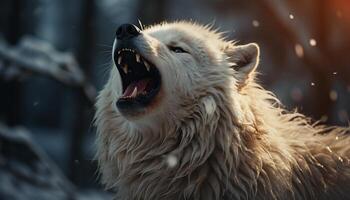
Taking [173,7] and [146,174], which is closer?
[146,174]

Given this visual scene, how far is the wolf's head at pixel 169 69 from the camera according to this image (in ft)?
14.2

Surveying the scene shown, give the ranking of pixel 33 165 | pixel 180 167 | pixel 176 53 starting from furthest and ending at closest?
pixel 33 165, pixel 176 53, pixel 180 167

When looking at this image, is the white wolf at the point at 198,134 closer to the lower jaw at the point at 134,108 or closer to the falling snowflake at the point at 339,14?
the lower jaw at the point at 134,108

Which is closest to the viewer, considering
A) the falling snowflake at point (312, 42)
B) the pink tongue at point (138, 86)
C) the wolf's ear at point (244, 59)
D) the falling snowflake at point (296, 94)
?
the pink tongue at point (138, 86)

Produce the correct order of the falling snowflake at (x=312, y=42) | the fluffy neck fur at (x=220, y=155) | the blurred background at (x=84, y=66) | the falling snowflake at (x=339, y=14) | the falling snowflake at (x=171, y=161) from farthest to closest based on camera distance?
the falling snowflake at (x=339, y=14) < the falling snowflake at (x=312, y=42) < the blurred background at (x=84, y=66) < the falling snowflake at (x=171, y=161) < the fluffy neck fur at (x=220, y=155)

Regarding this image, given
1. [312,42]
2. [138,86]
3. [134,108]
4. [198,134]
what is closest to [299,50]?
[312,42]

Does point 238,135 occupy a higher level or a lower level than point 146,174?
higher

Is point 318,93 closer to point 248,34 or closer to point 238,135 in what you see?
point 248,34

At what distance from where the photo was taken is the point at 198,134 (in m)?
4.30

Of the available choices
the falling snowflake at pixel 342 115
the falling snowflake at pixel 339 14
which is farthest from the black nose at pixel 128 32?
the falling snowflake at pixel 339 14

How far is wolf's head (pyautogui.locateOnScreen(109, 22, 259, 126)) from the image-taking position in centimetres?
433

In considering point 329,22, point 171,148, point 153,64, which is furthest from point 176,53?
point 329,22

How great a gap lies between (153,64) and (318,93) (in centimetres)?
590

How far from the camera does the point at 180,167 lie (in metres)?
4.22
